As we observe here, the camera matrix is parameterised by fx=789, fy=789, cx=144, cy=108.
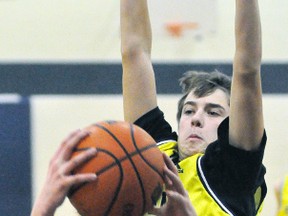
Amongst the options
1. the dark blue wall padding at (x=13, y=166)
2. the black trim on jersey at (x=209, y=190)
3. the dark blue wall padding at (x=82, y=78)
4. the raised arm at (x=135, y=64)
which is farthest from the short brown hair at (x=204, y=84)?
the dark blue wall padding at (x=82, y=78)

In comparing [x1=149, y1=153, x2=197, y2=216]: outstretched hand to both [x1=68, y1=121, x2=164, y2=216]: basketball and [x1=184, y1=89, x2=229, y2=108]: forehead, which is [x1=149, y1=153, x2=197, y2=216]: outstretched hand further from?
[x1=184, y1=89, x2=229, y2=108]: forehead

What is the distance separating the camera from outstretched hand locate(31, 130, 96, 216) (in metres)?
1.67

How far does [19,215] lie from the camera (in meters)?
4.49

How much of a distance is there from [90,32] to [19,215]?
1.21 metres

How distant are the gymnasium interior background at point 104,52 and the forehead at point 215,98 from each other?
1.83 meters

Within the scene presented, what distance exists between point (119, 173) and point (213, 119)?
1.18 metres

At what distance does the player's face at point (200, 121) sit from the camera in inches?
112

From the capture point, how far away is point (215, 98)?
115 inches

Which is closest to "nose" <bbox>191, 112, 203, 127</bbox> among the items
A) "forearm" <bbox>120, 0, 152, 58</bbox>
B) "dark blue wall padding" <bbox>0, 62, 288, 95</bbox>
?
"forearm" <bbox>120, 0, 152, 58</bbox>

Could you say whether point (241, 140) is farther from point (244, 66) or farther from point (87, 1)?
point (87, 1)

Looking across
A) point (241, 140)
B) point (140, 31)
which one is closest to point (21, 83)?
point (140, 31)

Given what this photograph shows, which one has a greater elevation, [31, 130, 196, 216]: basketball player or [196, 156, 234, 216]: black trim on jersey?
[31, 130, 196, 216]: basketball player

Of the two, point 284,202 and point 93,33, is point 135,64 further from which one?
point 93,33

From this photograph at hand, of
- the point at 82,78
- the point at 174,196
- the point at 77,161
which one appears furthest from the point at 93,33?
the point at 77,161
